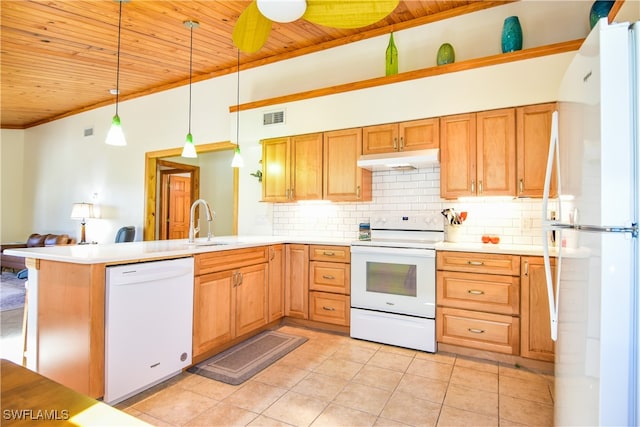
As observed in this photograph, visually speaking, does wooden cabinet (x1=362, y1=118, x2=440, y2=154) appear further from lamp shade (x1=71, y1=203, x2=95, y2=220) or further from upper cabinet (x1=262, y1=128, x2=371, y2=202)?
lamp shade (x1=71, y1=203, x2=95, y2=220)

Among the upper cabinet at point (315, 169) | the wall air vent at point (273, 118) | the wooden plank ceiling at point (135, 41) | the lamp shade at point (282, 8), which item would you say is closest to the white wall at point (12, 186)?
the wooden plank ceiling at point (135, 41)

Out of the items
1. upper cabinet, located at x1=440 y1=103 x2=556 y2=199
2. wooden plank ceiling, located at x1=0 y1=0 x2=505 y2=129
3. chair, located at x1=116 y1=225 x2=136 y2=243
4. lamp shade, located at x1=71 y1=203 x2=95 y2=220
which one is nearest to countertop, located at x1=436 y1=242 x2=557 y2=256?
upper cabinet, located at x1=440 y1=103 x2=556 y2=199

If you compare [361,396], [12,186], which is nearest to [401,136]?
[361,396]

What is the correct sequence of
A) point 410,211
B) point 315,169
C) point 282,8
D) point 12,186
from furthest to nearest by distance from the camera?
point 12,186, point 315,169, point 410,211, point 282,8

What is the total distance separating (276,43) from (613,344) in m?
4.13

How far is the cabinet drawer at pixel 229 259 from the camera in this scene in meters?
2.56

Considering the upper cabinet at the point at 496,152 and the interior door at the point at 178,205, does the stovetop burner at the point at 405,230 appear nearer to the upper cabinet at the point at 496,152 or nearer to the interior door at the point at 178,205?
the upper cabinet at the point at 496,152

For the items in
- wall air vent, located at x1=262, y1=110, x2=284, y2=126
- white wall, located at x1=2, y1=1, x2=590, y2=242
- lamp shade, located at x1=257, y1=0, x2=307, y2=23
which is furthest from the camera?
wall air vent, located at x1=262, y1=110, x2=284, y2=126

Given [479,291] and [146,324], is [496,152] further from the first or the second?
[146,324]

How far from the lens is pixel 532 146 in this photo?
2.72m

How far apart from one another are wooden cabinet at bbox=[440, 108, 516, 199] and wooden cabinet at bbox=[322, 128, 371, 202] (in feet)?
2.62

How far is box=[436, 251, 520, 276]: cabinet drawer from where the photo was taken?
8.52 feet

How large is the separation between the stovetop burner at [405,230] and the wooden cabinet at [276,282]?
82 cm

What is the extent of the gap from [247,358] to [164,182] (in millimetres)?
4788
